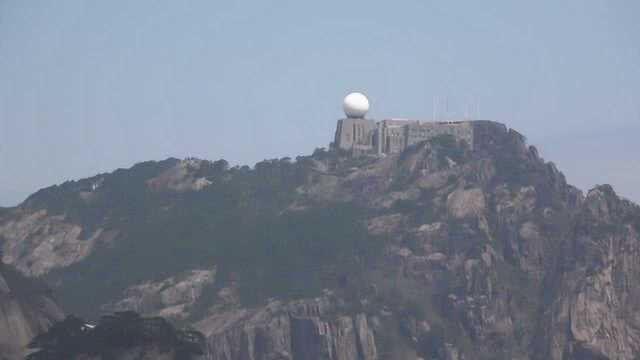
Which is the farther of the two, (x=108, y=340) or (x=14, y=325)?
(x=14, y=325)

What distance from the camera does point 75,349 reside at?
180875 mm

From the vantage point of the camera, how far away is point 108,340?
182625 mm

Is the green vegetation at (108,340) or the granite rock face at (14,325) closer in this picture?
the green vegetation at (108,340)

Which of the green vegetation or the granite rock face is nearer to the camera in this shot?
the green vegetation

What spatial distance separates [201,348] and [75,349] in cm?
1631

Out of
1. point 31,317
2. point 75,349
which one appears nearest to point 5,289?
point 31,317

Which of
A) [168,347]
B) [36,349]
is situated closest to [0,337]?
[36,349]

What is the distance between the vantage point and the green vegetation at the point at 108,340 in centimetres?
18100

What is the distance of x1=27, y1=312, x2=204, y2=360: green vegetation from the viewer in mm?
181000

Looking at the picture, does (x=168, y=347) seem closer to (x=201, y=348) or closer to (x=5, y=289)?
(x=201, y=348)

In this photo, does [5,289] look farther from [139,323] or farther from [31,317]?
[139,323]

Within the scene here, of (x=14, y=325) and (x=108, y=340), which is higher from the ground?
(x=14, y=325)

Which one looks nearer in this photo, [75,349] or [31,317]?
[75,349]

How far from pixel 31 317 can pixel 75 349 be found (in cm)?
1633
